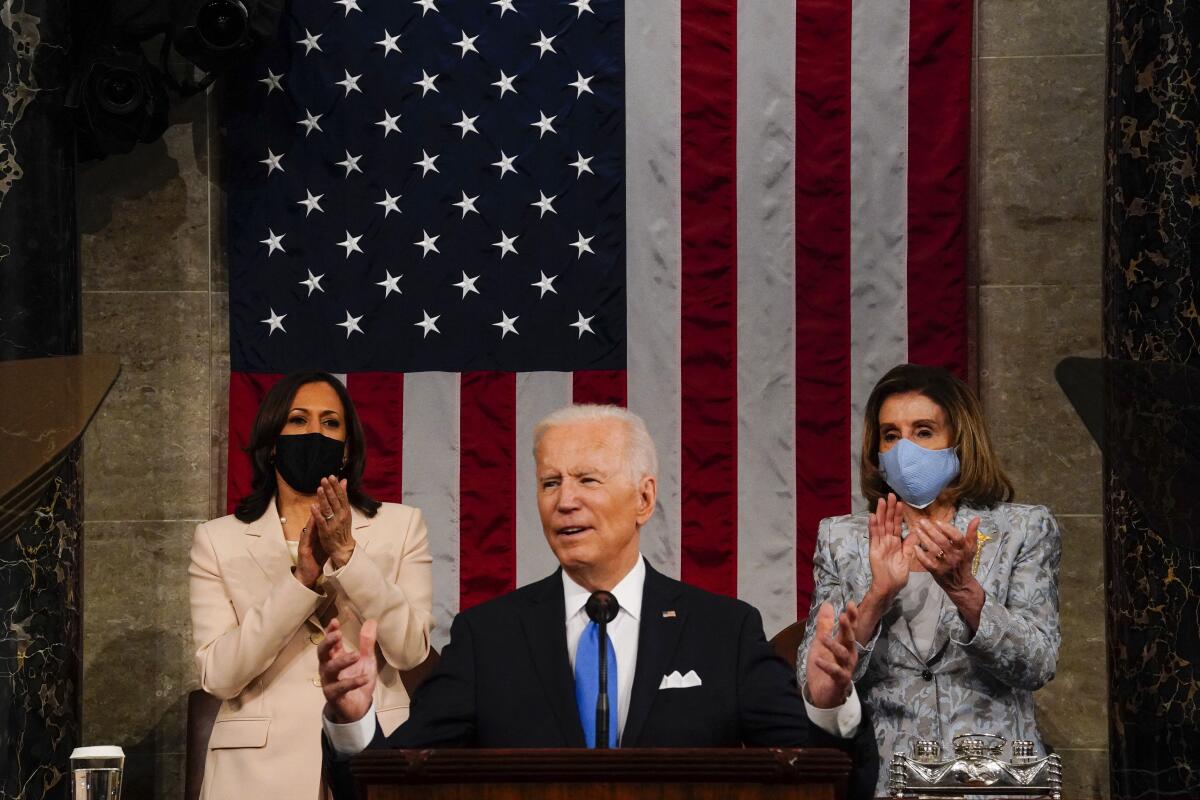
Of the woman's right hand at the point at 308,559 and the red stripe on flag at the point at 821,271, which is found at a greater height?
the red stripe on flag at the point at 821,271

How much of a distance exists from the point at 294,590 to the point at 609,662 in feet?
4.02

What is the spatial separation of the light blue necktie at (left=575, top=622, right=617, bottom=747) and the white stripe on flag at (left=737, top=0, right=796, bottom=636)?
8.72 ft

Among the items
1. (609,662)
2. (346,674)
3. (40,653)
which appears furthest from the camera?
(40,653)

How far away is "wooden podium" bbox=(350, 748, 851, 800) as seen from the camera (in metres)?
2.50

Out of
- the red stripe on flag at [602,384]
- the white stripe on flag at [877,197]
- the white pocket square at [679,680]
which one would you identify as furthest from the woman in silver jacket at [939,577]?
the red stripe on flag at [602,384]

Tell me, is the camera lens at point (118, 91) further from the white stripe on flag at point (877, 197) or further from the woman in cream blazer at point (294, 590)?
the white stripe on flag at point (877, 197)

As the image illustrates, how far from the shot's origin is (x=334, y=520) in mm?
4051

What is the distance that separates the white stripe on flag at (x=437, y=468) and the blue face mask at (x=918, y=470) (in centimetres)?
230

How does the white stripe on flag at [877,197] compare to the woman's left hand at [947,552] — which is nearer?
the woman's left hand at [947,552]

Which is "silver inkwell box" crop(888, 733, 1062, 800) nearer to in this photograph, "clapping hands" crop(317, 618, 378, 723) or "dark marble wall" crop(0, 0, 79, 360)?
"clapping hands" crop(317, 618, 378, 723)

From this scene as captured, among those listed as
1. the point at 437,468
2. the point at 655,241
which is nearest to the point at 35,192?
the point at 437,468

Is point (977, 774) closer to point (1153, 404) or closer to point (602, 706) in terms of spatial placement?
point (602, 706)

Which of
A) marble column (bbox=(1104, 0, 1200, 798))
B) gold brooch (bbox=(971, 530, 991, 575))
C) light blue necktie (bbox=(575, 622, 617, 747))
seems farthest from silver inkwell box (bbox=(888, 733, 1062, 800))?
marble column (bbox=(1104, 0, 1200, 798))

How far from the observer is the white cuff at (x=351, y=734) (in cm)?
294
